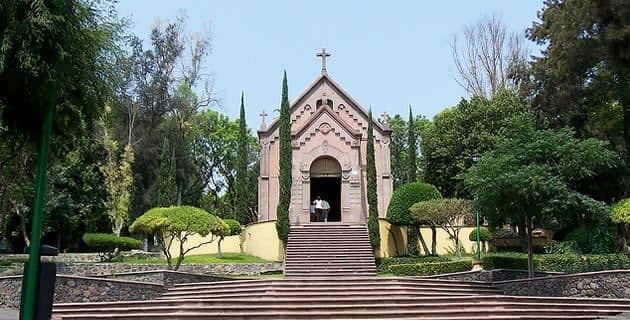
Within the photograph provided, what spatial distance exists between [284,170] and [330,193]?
7.54m

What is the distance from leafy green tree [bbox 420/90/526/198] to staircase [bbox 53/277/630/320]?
59.6ft

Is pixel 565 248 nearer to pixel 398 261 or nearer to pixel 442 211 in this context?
pixel 442 211

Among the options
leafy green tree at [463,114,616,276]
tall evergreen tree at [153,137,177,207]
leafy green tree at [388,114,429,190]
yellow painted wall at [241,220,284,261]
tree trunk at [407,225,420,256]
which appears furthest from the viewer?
leafy green tree at [388,114,429,190]

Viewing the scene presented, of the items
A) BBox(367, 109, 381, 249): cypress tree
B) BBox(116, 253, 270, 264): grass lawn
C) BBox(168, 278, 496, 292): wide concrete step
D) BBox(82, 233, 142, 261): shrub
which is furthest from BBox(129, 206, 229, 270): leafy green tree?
BBox(82, 233, 142, 261): shrub

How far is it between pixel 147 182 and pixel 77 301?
77.5 ft

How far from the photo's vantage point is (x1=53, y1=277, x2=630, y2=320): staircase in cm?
1377

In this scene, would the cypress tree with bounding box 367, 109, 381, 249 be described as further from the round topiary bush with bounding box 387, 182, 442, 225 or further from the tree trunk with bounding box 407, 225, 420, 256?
Result: the tree trunk with bounding box 407, 225, 420, 256

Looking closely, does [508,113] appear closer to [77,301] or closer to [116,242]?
[116,242]

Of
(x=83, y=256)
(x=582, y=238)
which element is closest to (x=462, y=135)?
(x=582, y=238)

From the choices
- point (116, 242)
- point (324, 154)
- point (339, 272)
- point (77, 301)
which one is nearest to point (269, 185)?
point (324, 154)

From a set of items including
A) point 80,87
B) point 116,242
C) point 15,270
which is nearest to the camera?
point 80,87

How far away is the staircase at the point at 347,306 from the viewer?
13766 millimetres

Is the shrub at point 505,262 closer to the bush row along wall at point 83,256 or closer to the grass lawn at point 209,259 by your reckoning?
the grass lawn at point 209,259

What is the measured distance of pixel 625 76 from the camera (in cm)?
2358
